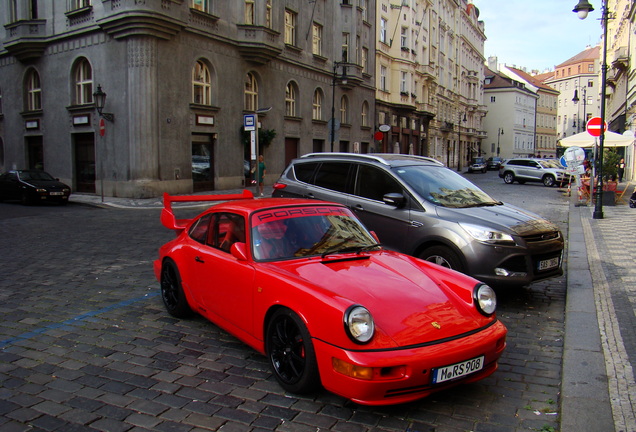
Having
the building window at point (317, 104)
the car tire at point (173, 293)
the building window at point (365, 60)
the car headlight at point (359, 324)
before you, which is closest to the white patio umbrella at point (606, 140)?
the building window at point (317, 104)

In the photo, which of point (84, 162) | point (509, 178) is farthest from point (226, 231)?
point (509, 178)

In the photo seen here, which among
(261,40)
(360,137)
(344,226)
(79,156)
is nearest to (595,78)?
(360,137)

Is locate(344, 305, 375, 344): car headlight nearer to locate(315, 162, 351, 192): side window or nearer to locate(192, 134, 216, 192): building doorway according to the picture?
locate(315, 162, 351, 192): side window

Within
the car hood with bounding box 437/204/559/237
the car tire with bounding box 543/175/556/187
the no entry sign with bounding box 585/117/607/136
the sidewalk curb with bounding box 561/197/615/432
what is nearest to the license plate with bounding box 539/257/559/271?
the car hood with bounding box 437/204/559/237

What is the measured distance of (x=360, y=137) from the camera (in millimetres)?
40688

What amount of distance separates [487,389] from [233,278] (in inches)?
91.0

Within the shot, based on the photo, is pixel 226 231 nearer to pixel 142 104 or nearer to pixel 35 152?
pixel 142 104

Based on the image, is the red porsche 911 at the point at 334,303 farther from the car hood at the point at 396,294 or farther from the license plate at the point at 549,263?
the license plate at the point at 549,263

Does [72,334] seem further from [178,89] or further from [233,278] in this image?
[178,89]

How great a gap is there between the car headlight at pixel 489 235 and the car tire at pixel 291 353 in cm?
328

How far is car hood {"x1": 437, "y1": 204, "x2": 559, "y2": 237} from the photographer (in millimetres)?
6512

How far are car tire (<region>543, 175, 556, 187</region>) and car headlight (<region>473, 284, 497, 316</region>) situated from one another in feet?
111

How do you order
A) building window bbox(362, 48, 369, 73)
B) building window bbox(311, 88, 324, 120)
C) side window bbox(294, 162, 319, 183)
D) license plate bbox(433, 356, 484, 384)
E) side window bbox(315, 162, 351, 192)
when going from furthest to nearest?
building window bbox(362, 48, 369, 73), building window bbox(311, 88, 324, 120), side window bbox(294, 162, 319, 183), side window bbox(315, 162, 351, 192), license plate bbox(433, 356, 484, 384)

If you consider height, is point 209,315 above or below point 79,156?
below
